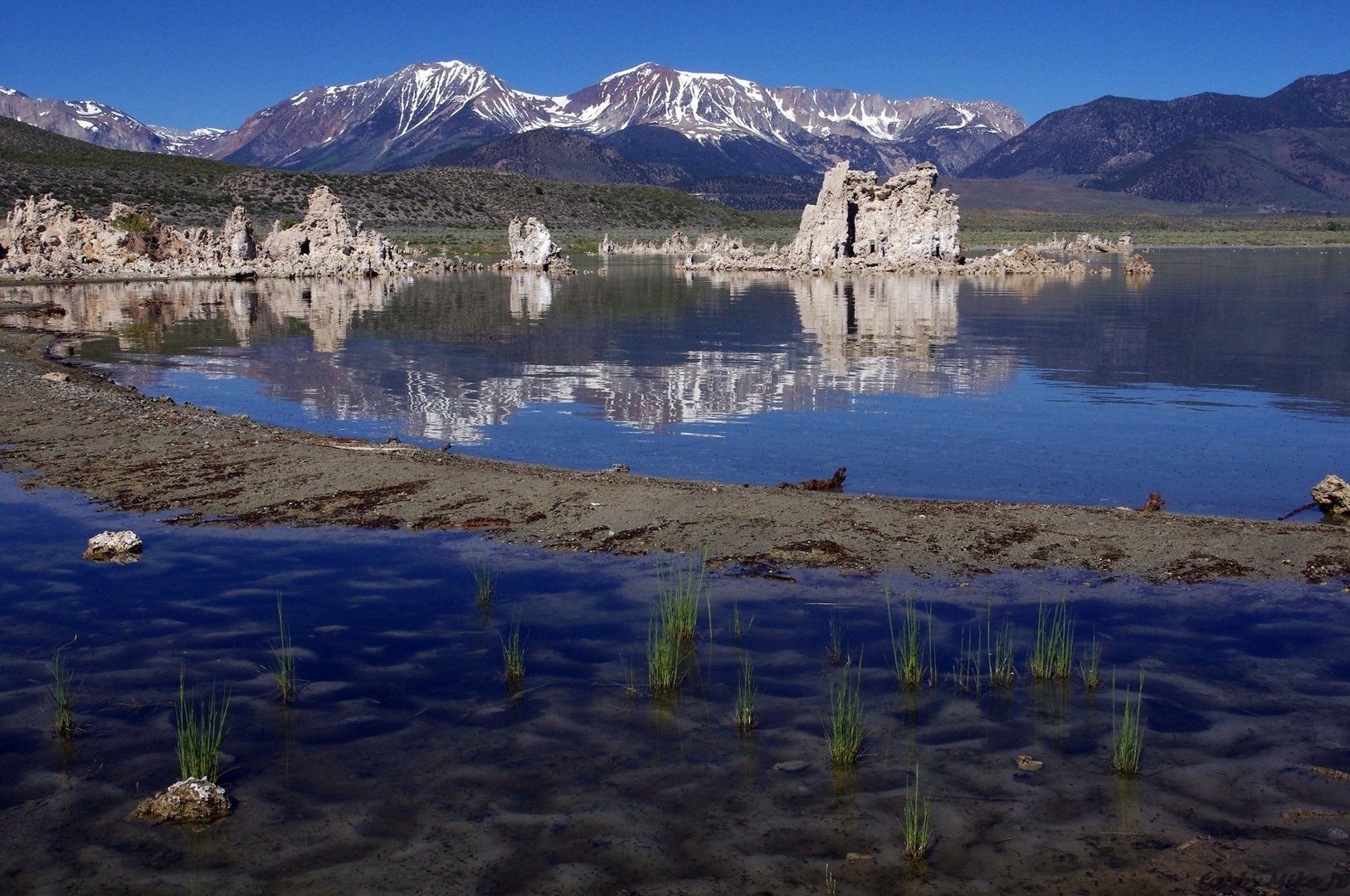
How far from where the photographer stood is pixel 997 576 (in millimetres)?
8828

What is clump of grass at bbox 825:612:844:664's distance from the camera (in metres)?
7.32

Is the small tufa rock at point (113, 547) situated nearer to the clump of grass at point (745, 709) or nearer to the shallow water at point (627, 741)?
the shallow water at point (627, 741)

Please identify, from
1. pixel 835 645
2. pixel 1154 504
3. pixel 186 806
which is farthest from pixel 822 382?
pixel 186 806

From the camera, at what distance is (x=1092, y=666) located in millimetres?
6914

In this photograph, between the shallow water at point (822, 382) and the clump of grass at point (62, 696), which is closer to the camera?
the clump of grass at point (62, 696)

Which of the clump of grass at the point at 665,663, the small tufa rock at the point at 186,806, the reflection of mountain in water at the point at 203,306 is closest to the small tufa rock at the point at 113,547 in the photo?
the small tufa rock at the point at 186,806

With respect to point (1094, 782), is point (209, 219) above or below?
above

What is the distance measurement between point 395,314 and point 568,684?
32966 millimetres

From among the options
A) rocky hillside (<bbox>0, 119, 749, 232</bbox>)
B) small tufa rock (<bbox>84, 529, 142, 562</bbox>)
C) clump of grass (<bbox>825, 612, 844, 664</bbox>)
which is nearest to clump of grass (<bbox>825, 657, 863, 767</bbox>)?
clump of grass (<bbox>825, 612, 844, 664</bbox>)

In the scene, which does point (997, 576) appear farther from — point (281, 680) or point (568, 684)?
point (281, 680)

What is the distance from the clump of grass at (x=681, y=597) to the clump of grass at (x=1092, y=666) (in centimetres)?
230

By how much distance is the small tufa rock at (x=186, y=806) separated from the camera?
17.5ft

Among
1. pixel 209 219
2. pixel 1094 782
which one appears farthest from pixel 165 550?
pixel 209 219

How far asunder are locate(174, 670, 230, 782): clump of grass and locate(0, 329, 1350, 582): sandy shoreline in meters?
3.69
